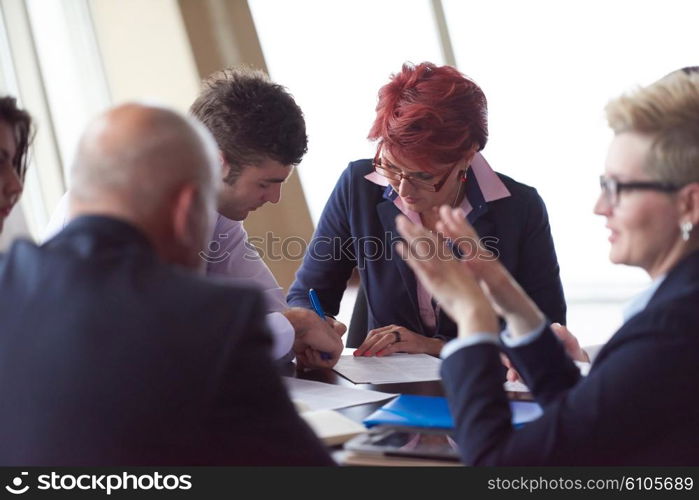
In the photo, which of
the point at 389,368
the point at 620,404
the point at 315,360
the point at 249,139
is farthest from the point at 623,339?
the point at 249,139

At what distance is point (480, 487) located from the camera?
1.39 metres

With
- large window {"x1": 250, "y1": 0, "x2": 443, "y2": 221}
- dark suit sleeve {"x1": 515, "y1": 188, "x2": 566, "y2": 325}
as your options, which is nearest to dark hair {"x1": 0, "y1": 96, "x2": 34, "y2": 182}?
dark suit sleeve {"x1": 515, "y1": 188, "x2": 566, "y2": 325}

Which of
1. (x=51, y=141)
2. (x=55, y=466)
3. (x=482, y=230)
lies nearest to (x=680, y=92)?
(x=55, y=466)

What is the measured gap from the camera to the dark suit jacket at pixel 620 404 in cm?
133

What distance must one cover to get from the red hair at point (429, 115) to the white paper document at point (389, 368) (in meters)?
0.65

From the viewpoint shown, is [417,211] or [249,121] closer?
[249,121]

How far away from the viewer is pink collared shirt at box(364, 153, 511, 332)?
287 centimetres

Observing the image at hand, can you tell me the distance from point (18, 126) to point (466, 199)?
4.92 feet

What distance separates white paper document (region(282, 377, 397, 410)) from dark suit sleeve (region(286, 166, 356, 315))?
87cm

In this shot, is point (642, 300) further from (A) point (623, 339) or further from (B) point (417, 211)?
(B) point (417, 211)

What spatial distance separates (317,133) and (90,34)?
59.7 inches

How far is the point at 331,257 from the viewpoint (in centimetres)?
304

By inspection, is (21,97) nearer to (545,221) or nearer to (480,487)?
(545,221)

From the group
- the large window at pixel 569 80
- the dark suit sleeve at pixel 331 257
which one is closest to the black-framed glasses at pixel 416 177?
the dark suit sleeve at pixel 331 257
